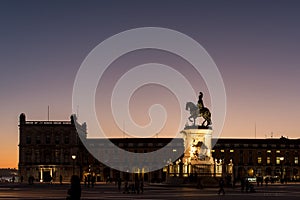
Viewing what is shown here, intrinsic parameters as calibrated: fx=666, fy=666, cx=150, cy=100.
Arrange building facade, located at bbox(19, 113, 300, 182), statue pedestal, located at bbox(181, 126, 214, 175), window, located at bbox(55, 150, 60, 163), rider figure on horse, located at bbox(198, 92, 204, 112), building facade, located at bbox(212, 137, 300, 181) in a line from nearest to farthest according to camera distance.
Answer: statue pedestal, located at bbox(181, 126, 214, 175), rider figure on horse, located at bbox(198, 92, 204, 112), building facade, located at bbox(19, 113, 300, 182), window, located at bbox(55, 150, 60, 163), building facade, located at bbox(212, 137, 300, 181)

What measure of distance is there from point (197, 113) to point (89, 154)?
80.8 m

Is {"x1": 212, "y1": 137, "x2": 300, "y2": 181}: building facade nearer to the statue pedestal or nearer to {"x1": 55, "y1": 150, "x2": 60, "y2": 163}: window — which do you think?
{"x1": 55, "y1": 150, "x2": 60, "y2": 163}: window

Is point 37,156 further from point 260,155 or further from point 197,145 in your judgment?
point 197,145

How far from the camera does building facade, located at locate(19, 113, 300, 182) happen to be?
136 meters

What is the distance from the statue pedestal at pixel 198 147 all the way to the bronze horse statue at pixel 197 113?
1.07 m

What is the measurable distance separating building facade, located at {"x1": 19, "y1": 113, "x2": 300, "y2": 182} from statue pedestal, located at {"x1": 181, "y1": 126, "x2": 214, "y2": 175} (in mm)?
51833

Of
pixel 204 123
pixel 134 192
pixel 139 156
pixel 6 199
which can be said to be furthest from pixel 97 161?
pixel 6 199

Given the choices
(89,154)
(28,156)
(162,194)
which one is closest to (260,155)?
(89,154)

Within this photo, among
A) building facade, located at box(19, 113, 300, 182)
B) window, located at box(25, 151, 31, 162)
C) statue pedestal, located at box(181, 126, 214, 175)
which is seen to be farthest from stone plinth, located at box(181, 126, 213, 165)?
window, located at box(25, 151, 31, 162)

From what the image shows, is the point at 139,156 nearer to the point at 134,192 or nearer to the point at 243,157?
the point at 243,157

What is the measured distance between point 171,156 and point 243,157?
59.9ft

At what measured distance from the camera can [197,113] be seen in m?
69.1

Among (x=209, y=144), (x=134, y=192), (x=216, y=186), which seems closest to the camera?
(x=134, y=192)

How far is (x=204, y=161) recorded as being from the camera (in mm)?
67188
